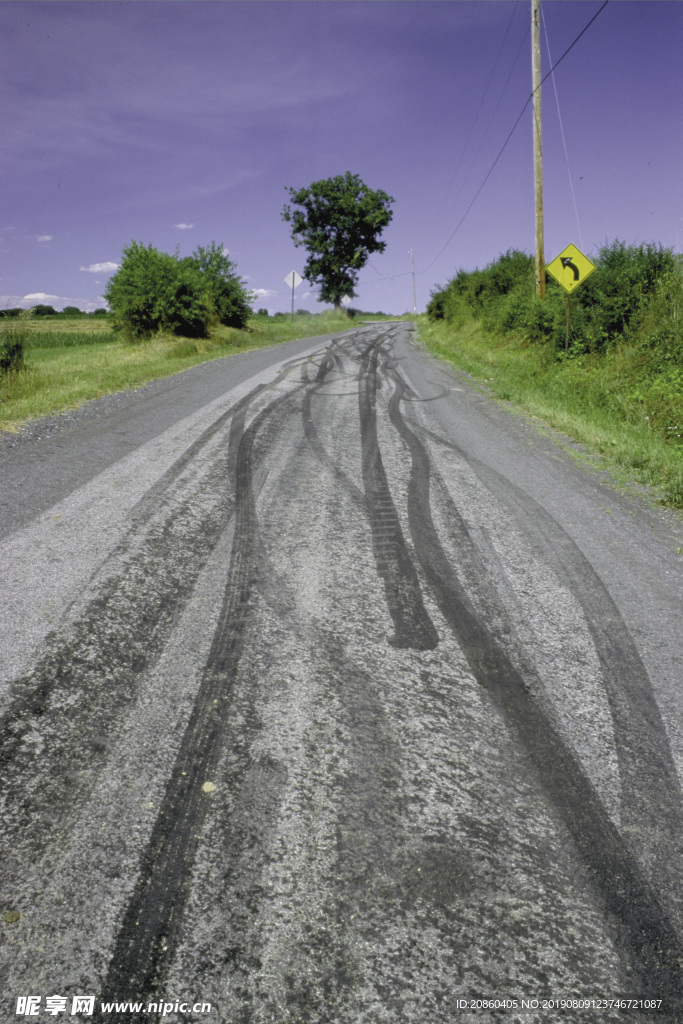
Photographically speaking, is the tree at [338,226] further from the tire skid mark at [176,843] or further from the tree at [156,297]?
the tire skid mark at [176,843]

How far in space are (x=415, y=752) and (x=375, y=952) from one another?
2.37ft

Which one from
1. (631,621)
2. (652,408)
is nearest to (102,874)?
(631,621)

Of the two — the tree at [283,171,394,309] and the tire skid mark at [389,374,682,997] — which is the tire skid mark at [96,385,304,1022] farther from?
the tree at [283,171,394,309]

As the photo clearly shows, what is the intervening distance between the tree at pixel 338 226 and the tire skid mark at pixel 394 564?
5401 centimetres

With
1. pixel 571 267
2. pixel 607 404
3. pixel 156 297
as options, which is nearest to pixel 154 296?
pixel 156 297

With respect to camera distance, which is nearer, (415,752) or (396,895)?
(396,895)

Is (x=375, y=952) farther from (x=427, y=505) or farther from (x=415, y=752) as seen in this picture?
(x=427, y=505)

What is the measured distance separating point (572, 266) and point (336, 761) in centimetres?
1142

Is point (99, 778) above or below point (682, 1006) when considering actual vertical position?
above

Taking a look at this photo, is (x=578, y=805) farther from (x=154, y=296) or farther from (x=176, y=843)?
(x=154, y=296)

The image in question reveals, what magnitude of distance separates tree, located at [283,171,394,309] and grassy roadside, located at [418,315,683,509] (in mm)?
44898

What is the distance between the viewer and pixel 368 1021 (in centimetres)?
135

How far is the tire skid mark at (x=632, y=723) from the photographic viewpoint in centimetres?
187

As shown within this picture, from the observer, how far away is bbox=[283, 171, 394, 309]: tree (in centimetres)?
5444
